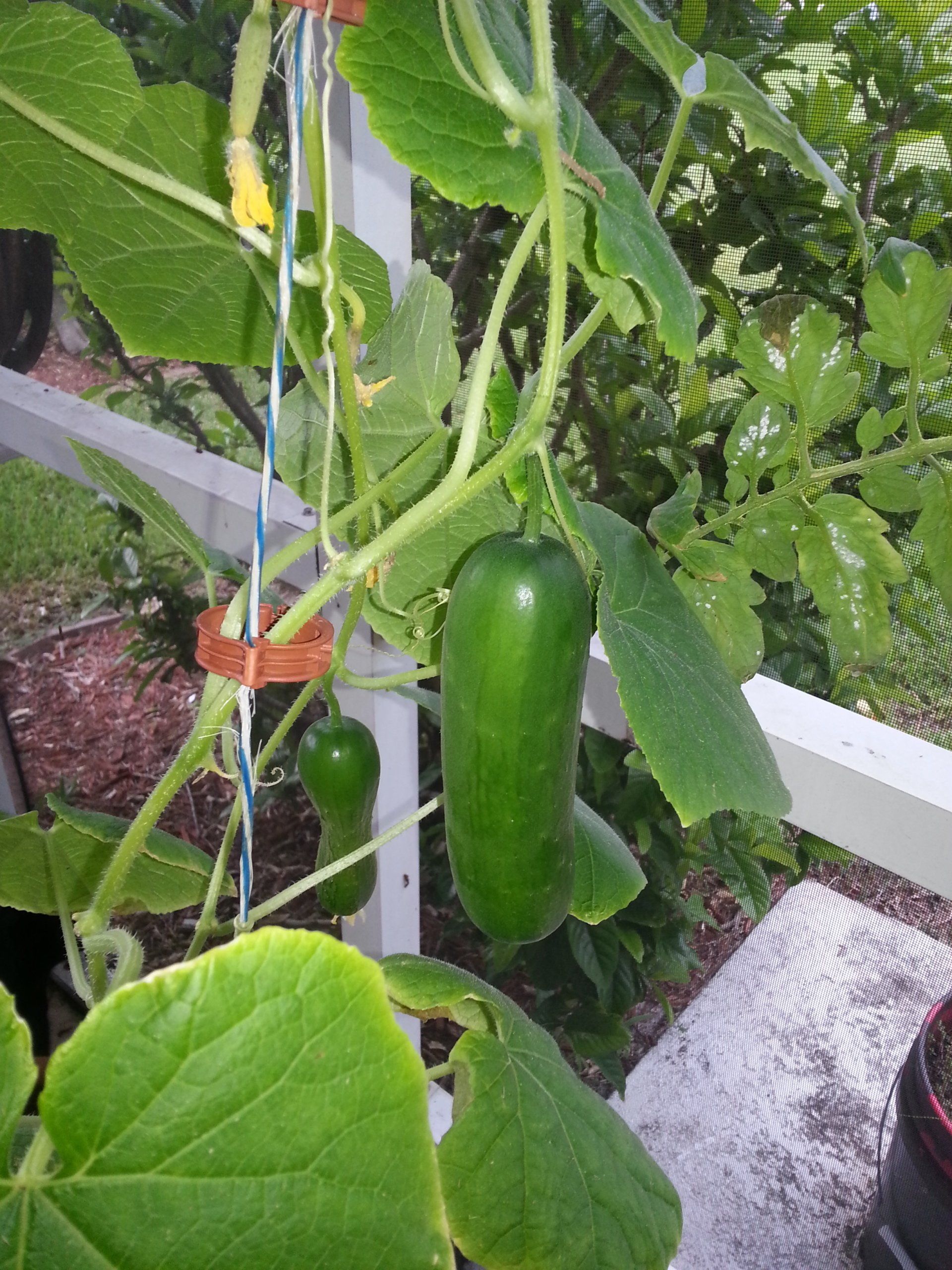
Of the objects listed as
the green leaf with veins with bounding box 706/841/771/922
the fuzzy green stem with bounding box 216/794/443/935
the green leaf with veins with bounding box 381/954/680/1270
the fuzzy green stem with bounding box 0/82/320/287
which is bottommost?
the green leaf with veins with bounding box 706/841/771/922

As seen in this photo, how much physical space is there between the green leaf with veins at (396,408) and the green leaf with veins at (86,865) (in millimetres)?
265

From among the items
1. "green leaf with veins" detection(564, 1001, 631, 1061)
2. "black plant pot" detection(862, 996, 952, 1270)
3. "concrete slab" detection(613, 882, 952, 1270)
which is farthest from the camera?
"green leaf with veins" detection(564, 1001, 631, 1061)

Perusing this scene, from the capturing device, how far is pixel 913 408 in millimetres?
600

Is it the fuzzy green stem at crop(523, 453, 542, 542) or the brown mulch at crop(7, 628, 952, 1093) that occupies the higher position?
the fuzzy green stem at crop(523, 453, 542, 542)

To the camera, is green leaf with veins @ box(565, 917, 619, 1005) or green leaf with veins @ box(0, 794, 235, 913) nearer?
green leaf with veins @ box(0, 794, 235, 913)

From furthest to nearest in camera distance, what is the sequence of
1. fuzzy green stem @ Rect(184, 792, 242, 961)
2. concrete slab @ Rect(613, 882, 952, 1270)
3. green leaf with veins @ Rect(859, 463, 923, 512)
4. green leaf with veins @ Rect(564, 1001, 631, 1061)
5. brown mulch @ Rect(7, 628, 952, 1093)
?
brown mulch @ Rect(7, 628, 952, 1093)
green leaf with veins @ Rect(564, 1001, 631, 1061)
concrete slab @ Rect(613, 882, 952, 1270)
green leaf with veins @ Rect(859, 463, 923, 512)
fuzzy green stem @ Rect(184, 792, 242, 961)

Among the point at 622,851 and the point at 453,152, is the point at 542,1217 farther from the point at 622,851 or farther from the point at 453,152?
the point at 453,152

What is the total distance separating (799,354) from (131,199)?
439 mm

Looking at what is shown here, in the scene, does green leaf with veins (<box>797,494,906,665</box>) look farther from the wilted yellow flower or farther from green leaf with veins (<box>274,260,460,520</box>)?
the wilted yellow flower

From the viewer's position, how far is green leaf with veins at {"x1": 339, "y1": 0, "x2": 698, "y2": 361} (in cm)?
35

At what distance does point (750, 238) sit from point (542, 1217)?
2.76ft

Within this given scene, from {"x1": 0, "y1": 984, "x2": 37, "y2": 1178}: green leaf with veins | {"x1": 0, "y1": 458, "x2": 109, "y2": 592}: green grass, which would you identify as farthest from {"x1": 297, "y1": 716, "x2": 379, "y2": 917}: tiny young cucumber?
{"x1": 0, "y1": 458, "x2": 109, "y2": 592}: green grass

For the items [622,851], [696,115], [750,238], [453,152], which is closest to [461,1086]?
[622,851]

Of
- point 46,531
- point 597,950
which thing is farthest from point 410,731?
point 46,531
